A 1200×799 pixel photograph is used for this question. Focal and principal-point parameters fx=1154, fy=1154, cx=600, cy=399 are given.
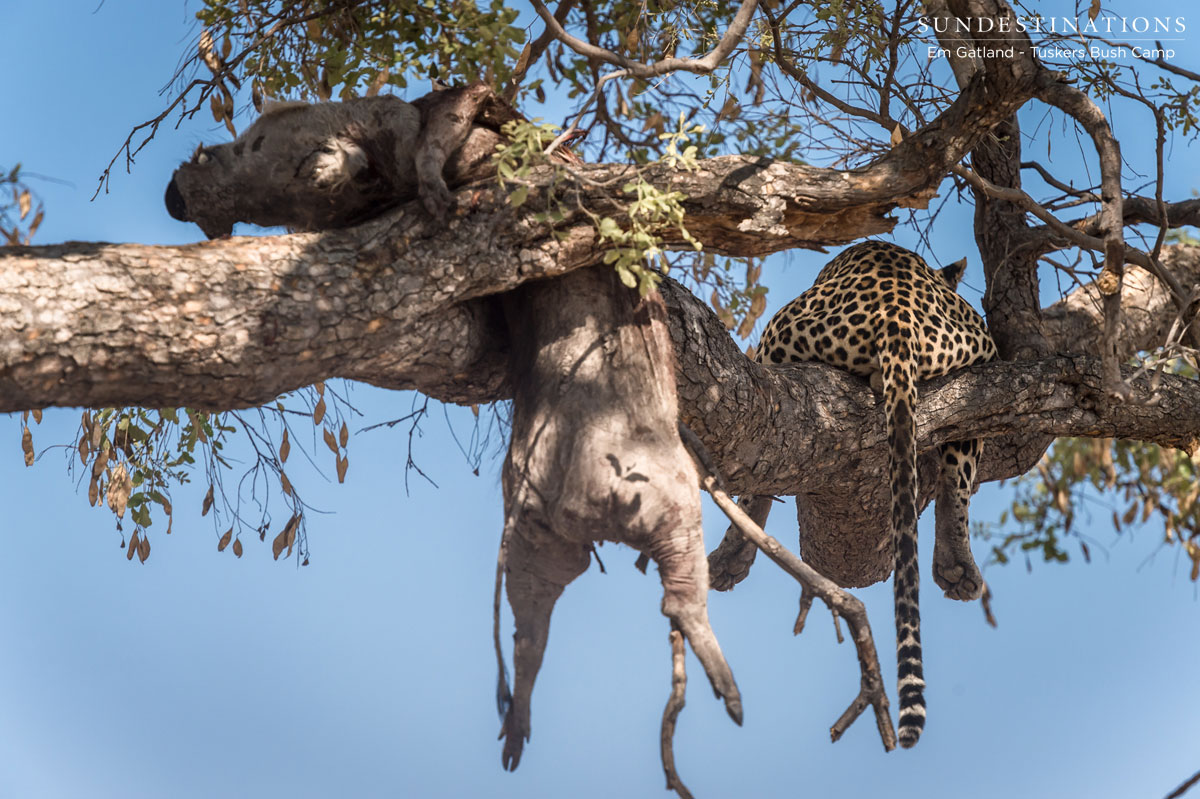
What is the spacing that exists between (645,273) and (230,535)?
2.48m

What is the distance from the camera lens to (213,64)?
14.8ft

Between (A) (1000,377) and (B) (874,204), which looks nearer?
(B) (874,204)

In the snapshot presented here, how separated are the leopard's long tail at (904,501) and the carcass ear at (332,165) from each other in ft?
7.49

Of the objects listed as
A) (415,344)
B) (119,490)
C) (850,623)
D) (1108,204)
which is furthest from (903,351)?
(119,490)

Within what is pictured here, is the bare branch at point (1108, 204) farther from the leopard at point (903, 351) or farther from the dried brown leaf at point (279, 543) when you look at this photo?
the dried brown leaf at point (279, 543)

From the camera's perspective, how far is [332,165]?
12.0 feet

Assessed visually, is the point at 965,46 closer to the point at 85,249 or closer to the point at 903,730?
the point at 903,730

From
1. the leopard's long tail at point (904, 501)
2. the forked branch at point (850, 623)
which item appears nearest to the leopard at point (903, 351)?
the leopard's long tail at point (904, 501)

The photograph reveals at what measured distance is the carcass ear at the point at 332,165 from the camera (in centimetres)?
365

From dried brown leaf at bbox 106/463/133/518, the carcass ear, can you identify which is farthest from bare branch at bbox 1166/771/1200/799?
dried brown leaf at bbox 106/463/133/518

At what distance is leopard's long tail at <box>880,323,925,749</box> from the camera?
4.07m

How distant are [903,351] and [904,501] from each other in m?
0.62

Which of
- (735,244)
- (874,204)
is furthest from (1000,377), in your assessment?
(735,244)

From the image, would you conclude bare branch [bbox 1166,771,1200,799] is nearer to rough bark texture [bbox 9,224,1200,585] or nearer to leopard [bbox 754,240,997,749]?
leopard [bbox 754,240,997,749]
